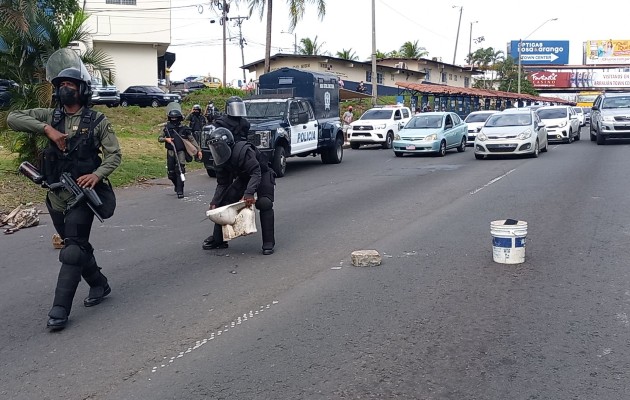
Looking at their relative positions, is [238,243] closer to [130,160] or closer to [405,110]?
[130,160]

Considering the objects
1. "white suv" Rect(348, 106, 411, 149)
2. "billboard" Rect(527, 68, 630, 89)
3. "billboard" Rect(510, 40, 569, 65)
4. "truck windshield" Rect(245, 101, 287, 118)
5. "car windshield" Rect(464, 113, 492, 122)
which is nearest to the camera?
"truck windshield" Rect(245, 101, 287, 118)

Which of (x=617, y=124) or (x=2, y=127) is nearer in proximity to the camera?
(x=2, y=127)

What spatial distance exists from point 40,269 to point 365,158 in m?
16.9

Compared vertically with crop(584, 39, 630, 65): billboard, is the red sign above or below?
below

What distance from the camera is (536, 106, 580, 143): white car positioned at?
93.2 ft

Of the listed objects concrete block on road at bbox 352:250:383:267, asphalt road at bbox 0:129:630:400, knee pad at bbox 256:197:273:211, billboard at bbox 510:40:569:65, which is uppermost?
billboard at bbox 510:40:569:65

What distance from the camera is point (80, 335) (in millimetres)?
5512

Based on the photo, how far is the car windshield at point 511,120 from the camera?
864 inches

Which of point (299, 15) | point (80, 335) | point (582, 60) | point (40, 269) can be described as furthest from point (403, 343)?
point (582, 60)

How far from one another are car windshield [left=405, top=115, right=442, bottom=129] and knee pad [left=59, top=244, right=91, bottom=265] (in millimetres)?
19726

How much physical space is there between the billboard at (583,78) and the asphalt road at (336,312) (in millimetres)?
92811

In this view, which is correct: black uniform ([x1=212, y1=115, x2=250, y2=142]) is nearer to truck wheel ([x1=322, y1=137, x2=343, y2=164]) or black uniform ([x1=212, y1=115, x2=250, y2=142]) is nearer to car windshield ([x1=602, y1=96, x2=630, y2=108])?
truck wheel ([x1=322, y1=137, x2=343, y2=164])

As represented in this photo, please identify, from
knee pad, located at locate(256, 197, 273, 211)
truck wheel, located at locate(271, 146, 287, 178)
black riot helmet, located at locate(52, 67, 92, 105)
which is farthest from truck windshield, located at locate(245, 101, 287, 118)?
black riot helmet, located at locate(52, 67, 92, 105)

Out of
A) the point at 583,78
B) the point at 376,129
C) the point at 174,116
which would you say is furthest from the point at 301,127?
the point at 583,78
